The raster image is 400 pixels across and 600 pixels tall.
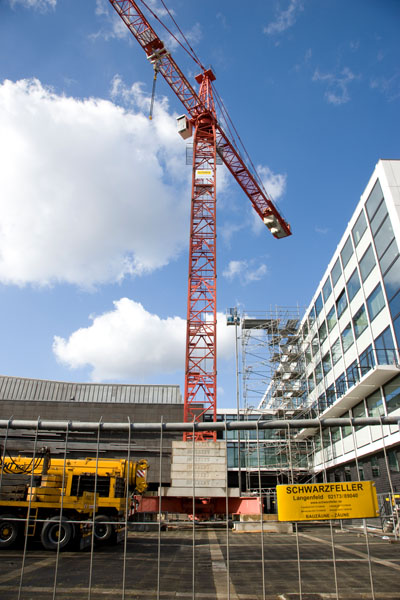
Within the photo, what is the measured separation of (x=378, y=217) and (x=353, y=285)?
20.2ft

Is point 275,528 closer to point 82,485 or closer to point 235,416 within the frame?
point 82,485

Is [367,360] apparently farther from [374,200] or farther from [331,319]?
[374,200]

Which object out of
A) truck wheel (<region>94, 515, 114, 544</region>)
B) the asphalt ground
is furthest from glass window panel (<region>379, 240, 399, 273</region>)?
truck wheel (<region>94, 515, 114, 544</region>)

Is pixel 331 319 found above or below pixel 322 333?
above

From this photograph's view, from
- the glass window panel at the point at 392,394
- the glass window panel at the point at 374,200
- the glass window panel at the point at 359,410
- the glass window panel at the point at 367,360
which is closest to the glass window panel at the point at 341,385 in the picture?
the glass window panel at the point at 359,410

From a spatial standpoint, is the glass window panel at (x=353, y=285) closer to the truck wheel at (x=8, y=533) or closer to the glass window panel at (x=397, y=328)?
the glass window panel at (x=397, y=328)

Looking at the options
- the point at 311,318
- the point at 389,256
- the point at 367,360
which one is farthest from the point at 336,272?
the point at 389,256

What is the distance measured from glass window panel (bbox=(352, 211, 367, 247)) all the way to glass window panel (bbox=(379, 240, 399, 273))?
3.67 m

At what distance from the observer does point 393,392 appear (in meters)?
23.3

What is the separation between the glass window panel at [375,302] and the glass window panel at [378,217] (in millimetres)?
3641

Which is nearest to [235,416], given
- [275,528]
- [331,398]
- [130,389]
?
[130,389]

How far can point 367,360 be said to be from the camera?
26094mm

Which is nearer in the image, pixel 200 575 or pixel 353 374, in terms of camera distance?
pixel 200 575

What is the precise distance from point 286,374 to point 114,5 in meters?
39.2
